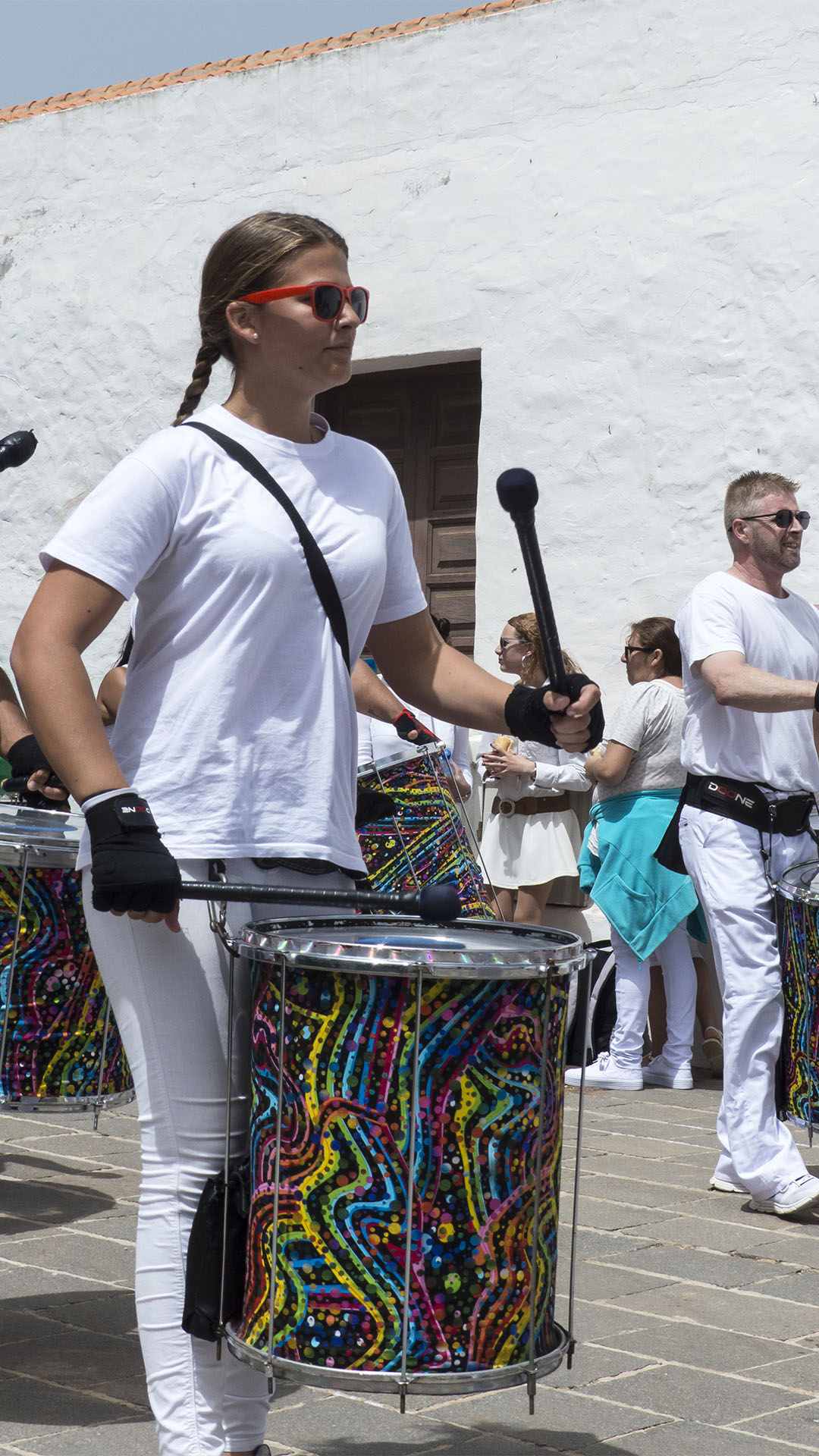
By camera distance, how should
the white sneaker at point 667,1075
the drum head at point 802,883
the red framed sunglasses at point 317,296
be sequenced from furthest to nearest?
the white sneaker at point 667,1075, the drum head at point 802,883, the red framed sunglasses at point 317,296

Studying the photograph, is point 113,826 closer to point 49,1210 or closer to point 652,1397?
point 652,1397

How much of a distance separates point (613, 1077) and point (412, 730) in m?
2.39

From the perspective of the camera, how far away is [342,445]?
2646 mm

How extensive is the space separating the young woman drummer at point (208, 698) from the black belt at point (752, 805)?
7.75 feet

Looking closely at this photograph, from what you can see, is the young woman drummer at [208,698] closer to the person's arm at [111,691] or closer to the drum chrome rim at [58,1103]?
the drum chrome rim at [58,1103]

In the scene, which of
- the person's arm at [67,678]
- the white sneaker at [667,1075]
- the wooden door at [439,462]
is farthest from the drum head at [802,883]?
the wooden door at [439,462]

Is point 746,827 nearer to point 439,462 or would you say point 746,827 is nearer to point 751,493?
point 751,493

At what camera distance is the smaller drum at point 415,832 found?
5.07 metres

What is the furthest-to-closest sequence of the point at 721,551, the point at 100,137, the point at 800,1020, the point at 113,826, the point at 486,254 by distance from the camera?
1. the point at 100,137
2. the point at 486,254
3. the point at 721,551
4. the point at 800,1020
5. the point at 113,826

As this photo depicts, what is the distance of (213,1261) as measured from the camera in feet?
7.62

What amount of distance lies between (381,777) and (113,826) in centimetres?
292

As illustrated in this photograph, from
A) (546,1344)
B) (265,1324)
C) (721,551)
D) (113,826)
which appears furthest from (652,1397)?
(721,551)

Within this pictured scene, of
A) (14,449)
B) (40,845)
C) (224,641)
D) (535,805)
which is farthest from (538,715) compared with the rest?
(535,805)

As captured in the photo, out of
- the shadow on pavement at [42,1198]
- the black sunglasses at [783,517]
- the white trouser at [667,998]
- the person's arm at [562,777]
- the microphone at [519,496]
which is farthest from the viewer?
the person's arm at [562,777]
